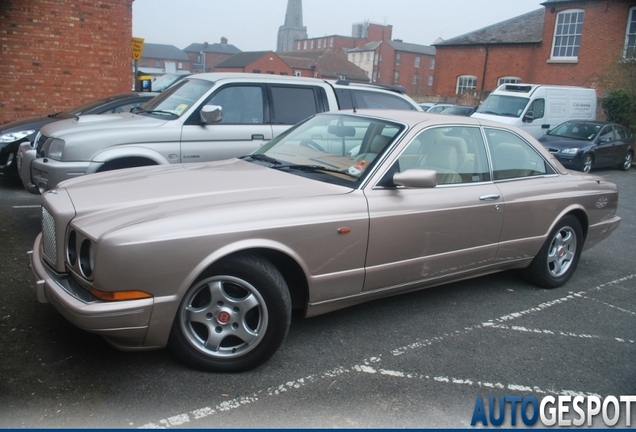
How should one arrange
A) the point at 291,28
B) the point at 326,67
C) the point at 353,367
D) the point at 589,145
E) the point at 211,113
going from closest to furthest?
1. the point at 353,367
2. the point at 211,113
3. the point at 589,145
4. the point at 326,67
5. the point at 291,28

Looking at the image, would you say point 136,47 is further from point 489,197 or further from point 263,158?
point 489,197

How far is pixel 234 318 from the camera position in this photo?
11.1 feet

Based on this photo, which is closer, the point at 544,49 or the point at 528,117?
the point at 528,117

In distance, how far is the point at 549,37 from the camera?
29.2 m

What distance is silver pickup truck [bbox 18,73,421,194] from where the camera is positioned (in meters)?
5.98

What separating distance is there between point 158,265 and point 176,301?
24 centimetres

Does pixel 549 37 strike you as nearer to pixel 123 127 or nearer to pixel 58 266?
pixel 123 127

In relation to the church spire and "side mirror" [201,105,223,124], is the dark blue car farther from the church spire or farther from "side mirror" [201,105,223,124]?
the church spire

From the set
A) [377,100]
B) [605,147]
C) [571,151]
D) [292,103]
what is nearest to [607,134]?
[605,147]

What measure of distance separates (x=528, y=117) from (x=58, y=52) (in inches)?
521

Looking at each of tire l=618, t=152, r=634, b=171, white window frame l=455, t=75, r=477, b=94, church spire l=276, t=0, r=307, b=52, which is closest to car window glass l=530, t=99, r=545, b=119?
tire l=618, t=152, r=634, b=171

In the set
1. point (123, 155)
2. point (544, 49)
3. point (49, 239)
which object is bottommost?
point (49, 239)

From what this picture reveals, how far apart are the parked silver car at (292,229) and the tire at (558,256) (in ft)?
0.07

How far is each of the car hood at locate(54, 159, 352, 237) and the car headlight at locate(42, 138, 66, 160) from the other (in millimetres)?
2045
